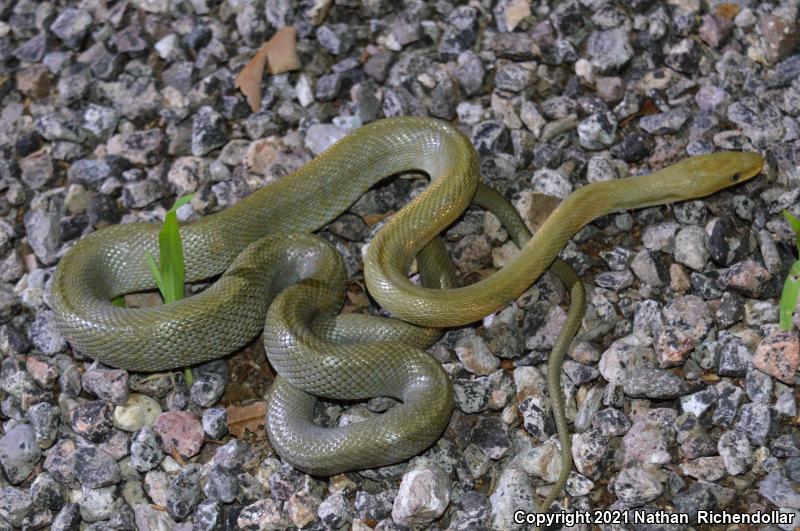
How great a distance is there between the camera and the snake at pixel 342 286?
5.81 meters

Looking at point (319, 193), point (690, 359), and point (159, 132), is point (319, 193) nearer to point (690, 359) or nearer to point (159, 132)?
point (159, 132)

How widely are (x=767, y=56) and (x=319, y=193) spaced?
4107 mm

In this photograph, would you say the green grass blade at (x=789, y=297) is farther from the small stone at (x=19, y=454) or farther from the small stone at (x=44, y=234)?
the small stone at (x=44, y=234)

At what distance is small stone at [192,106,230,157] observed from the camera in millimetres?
7664

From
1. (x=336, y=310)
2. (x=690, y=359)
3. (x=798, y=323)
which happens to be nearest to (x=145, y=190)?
(x=336, y=310)

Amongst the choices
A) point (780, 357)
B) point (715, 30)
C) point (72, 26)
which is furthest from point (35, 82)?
point (780, 357)

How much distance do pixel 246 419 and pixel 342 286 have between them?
3.98 ft

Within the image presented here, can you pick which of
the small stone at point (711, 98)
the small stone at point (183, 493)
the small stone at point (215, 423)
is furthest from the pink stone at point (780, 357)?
the small stone at point (183, 493)

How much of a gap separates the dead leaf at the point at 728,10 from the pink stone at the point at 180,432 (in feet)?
19.1

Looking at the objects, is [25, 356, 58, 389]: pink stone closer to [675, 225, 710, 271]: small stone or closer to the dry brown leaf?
the dry brown leaf

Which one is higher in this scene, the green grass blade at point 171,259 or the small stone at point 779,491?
the green grass blade at point 171,259

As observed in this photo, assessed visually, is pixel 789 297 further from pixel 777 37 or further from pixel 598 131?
pixel 777 37

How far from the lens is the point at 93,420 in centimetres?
609

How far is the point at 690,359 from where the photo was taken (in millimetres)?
5973
